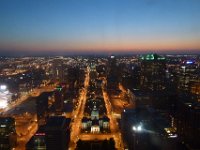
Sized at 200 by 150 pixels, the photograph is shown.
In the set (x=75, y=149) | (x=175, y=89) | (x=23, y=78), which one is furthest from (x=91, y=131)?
(x=23, y=78)

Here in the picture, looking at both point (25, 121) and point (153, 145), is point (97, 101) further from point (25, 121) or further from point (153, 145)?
point (153, 145)

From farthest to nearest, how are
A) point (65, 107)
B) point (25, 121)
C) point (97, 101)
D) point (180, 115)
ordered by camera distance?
1. point (97, 101)
2. point (65, 107)
3. point (25, 121)
4. point (180, 115)

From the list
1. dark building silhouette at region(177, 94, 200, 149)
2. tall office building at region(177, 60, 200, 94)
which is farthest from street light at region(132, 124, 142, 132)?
tall office building at region(177, 60, 200, 94)

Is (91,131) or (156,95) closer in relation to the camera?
(91,131)

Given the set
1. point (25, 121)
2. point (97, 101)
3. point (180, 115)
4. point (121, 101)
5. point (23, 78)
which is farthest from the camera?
point (23, 78)

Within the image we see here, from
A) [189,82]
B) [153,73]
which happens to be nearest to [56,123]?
[189,82]

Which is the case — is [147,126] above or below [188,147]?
above
